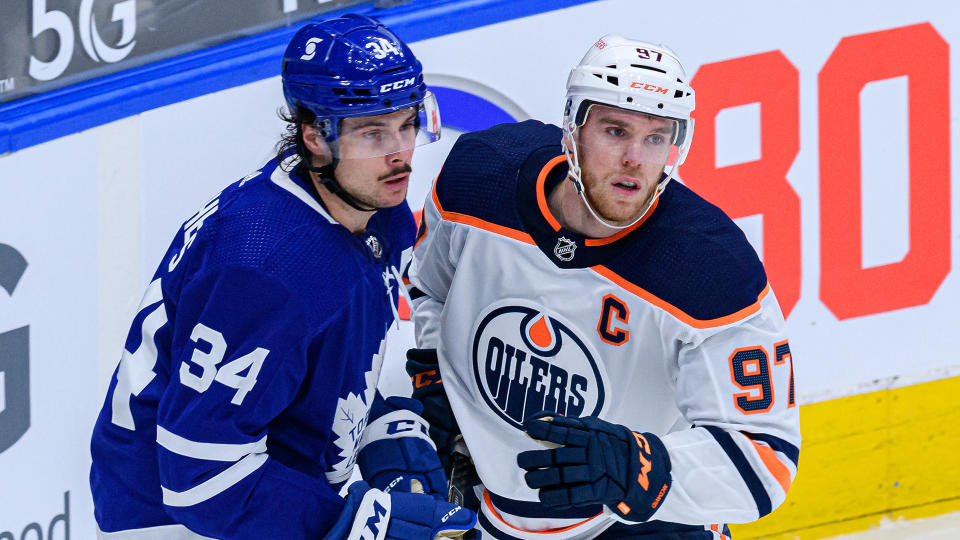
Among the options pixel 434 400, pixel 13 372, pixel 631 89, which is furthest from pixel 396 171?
pixel 13 372

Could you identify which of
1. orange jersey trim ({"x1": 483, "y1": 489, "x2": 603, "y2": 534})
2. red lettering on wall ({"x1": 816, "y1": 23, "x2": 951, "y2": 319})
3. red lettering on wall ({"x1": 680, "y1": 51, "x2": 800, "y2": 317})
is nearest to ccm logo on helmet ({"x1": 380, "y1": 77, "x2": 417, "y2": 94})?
orange jersey trim ({"x1": 483, "y1": 489, "x2": 603, "y2": 534})

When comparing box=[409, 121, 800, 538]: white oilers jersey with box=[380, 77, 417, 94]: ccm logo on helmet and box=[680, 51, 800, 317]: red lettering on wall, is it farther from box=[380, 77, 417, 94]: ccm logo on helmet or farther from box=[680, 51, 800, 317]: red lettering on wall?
box=[680, 51, 800, 317]: red lettering on wall

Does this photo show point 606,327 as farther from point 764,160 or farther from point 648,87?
point 764,160

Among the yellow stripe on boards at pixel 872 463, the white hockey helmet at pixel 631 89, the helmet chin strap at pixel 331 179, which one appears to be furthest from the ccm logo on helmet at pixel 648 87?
the yellow stripe on boards at pixel 872 463

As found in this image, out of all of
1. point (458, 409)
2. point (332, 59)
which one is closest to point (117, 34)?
point (332, 59)

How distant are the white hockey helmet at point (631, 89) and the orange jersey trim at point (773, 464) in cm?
40

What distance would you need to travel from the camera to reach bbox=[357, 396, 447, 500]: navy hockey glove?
229cm

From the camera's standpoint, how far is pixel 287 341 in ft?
6.49

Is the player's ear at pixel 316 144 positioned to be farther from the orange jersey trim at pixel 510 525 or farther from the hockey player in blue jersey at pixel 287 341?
the orange jersey trim at pixel 510 525

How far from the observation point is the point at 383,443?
7.64 ft

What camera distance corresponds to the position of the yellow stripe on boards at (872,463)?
354 cm

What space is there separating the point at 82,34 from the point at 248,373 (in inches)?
35.9

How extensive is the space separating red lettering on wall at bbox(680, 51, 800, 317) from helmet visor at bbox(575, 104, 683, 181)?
34.2 inches

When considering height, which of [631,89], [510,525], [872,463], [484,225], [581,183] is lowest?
[872,463]
